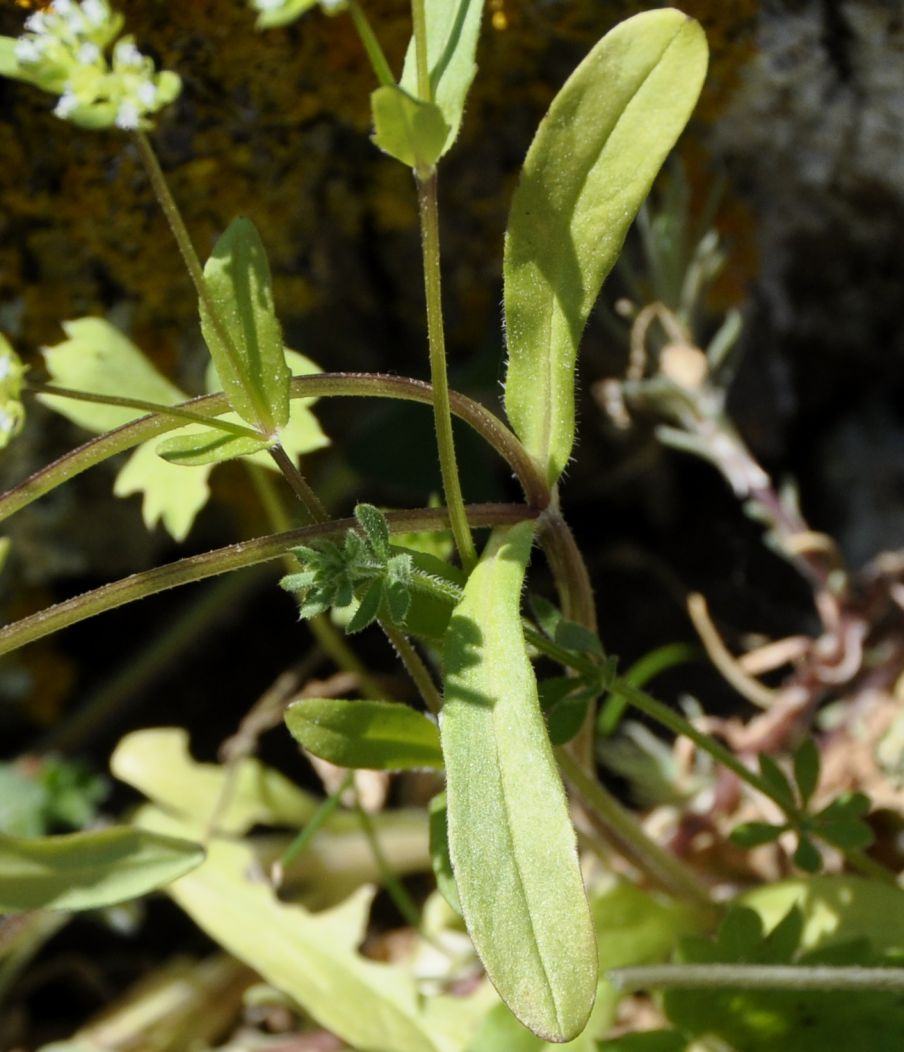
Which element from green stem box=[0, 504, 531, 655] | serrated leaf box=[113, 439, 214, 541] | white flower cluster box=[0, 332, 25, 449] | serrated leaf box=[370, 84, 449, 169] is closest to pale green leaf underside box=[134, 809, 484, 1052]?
serrated leaf box=[113, 439, 214, 541]

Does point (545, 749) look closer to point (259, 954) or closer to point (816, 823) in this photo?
point (816, 823)

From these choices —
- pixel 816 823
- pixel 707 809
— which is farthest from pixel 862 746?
pixel 816 823

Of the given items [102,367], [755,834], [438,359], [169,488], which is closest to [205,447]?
[438,359]

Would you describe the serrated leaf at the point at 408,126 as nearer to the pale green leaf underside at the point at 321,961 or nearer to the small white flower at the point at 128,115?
the small white flower at the point at 128,115

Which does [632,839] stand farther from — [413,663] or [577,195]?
[577,195]

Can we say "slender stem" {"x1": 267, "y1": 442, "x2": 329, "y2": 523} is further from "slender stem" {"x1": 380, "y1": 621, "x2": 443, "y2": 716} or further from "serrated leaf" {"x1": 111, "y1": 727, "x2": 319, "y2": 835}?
"serrated leaf" {"x1": 111, "y1": 727, "x2": 319, "y2": 835}

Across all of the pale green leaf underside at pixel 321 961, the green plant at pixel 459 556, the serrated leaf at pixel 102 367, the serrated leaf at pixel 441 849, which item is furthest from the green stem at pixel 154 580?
the pale green leaf underside at pixel 321 961
